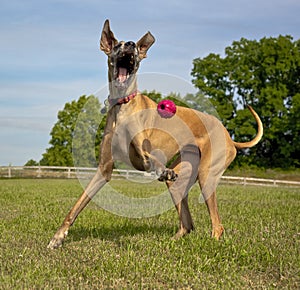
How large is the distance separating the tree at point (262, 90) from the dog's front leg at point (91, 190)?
39.1 metres

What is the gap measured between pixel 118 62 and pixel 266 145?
43.9m

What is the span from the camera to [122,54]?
6.00 m

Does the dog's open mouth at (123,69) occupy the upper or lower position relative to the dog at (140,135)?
upper

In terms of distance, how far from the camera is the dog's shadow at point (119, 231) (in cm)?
723

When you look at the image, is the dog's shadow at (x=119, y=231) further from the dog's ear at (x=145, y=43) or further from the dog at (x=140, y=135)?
the dog's ear at (x=145, y=43)

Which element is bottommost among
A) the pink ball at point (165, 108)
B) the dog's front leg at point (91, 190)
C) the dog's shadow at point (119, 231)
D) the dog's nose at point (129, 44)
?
the dog's shadow at point (119, 231)

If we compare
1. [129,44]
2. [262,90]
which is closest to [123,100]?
[129,44]

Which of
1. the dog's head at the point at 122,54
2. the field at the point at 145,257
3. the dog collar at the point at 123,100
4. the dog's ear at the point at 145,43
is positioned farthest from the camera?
the dog's ear at the point at 145,43

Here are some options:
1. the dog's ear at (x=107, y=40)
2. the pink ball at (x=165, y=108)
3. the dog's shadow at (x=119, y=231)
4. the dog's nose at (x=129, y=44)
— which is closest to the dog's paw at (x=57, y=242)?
the dog's shadow at (x=119, y=231)

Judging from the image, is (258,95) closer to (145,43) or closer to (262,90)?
(262,90)

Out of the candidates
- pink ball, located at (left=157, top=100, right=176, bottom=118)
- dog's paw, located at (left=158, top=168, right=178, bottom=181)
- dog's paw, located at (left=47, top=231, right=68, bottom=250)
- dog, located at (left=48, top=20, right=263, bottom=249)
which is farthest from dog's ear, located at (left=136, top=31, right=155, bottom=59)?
dog's paw, located at (left=47, top=231, right=68, bottom=250)

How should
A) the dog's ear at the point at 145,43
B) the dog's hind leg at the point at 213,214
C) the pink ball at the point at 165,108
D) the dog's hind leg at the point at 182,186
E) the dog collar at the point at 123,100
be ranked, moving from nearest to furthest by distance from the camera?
the dog collar at the point at 123,100 → the dog's ear at the point at 145,43 → the pink ball at the point at 165,108 → the dog's hind leg at the point at 213,214 → the dog's hind leg at the point at 182,186

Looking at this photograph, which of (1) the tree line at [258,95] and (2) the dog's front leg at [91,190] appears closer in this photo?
(2) the dog's front leg at [91,190]

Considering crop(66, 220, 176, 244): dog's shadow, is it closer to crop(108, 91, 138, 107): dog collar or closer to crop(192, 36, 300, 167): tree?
crop(108, 91, 138, 107): dog collar
